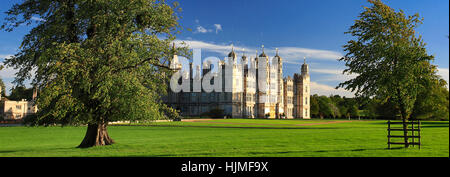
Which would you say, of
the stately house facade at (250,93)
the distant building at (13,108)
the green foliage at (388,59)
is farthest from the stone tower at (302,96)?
the green foliage at (388,59)

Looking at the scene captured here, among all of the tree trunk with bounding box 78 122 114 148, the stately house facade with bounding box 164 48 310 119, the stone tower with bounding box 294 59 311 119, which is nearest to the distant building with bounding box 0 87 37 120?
the stately house facade with bounding box 164 48 310 119

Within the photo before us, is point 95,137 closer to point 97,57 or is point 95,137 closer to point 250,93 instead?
point 97,57

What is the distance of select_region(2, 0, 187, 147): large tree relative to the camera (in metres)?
15.7

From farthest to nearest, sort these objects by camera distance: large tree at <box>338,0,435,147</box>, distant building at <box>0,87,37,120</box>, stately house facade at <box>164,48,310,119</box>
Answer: stately house facade at <box>164,48,310,119</box>
distant building at <box>0,87,37,120</box>
large tree at <box>338,0,435,147</box>

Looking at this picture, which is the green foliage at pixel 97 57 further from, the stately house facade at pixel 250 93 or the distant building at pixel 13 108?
the stately house facade at pixel 250 93

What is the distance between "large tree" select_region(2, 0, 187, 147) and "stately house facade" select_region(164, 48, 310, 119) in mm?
58304

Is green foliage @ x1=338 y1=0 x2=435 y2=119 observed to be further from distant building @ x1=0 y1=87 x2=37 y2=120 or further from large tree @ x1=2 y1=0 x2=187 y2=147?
distant building @ x1=0 y1=87 x2=37 y2=120

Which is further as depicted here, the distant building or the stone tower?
the stone tower

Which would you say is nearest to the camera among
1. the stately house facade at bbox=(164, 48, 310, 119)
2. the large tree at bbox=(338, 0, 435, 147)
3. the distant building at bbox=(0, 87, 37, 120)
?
Answer: the large tree at bbox=(338, 0, 435, 147)

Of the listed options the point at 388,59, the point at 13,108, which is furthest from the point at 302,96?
the point at 388,59

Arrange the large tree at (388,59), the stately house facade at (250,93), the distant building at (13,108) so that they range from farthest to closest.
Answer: the stately house facade at (250,93) < the distant building at (13,108) < the large tree at (388,59)

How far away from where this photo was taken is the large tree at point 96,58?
15656mm

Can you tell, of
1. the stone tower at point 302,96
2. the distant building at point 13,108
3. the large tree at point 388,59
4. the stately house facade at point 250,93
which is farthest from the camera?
the stone tower at point 302,96
